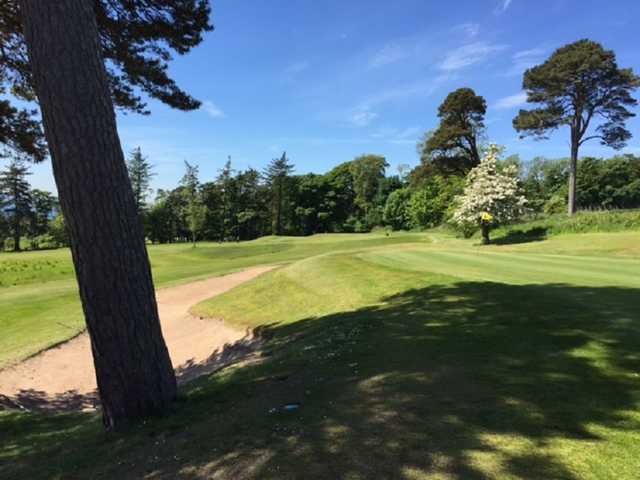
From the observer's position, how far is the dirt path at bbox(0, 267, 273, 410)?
7.91 meters

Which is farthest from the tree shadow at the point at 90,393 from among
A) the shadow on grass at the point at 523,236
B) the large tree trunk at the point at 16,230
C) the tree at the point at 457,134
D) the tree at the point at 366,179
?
Result: the tree at the point at 366,179

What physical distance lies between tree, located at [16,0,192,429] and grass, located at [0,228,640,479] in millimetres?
520

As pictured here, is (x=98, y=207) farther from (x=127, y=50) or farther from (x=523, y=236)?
(x=523, y=236)

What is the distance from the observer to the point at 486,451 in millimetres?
2471

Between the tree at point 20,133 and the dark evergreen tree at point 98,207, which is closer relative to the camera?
the dark evergreen tree at point 98,207

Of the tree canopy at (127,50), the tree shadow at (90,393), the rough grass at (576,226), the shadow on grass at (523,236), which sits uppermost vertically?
the tree canopy at (127,50)

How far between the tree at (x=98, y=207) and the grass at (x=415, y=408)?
520mm

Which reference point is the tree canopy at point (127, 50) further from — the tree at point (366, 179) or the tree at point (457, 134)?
the tree at point (366, 179)

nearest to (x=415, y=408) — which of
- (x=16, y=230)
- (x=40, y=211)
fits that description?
(x=16, y=230)

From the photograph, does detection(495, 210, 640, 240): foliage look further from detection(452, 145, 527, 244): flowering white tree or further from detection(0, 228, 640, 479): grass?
detection(0, 228, 640, 479): grass

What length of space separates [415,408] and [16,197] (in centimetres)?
7129

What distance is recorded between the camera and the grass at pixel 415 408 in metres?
2.48

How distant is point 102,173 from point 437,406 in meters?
3.79

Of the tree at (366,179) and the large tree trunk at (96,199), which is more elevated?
the tree at (366,179)
